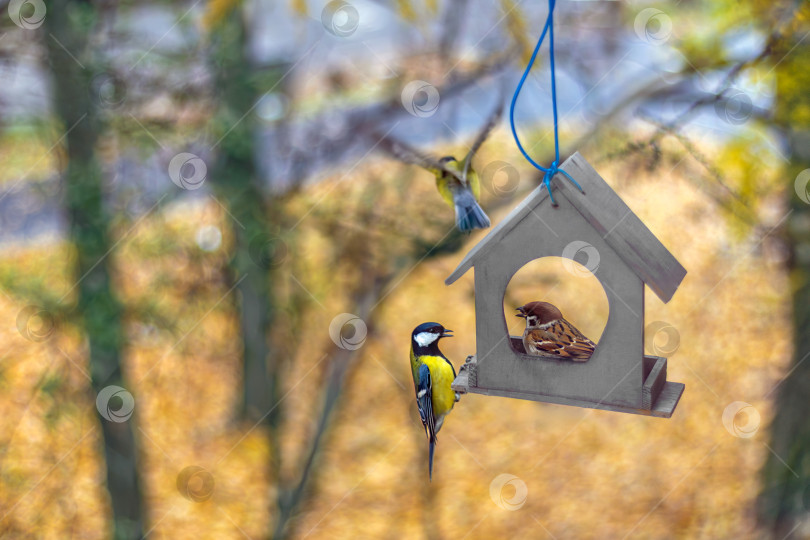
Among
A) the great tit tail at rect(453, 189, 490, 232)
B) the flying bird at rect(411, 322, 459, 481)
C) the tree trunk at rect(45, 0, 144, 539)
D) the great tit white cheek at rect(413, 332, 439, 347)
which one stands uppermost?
the great tit tail at rect(453, 189, 490, 232)

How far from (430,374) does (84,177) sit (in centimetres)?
237

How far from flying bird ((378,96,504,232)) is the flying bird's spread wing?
52cm

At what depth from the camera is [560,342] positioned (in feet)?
6.83

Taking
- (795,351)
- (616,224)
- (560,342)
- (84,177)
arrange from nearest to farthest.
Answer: (616,224) → (560,342) → (84,177) → (795,351)

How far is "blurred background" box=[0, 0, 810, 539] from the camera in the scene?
3.98 meters

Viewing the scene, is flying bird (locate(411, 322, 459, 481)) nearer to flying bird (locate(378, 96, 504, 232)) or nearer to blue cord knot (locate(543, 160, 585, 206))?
flying bird (locate(378, 96, 504, 232))

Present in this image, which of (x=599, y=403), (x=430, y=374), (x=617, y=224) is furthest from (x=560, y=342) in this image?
(x=430, y=374)

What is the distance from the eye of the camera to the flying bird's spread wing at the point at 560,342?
80.9 inches

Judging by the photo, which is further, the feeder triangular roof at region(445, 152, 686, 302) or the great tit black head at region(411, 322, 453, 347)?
the great tit black head at region(411, 322, 453, 347)

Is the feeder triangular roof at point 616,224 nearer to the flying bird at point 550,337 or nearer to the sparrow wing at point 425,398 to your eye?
the flying bird at point 550,337

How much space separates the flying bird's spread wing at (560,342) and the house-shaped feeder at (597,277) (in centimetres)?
6

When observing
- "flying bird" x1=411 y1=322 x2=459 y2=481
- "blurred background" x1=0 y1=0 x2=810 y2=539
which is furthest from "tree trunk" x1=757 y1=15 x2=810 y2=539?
"flying bird" x1=411 y1=322 x2=459 y2=481

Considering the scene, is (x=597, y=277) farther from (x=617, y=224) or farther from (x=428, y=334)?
(x=428, y=334)

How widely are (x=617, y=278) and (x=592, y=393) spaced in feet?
1.05
